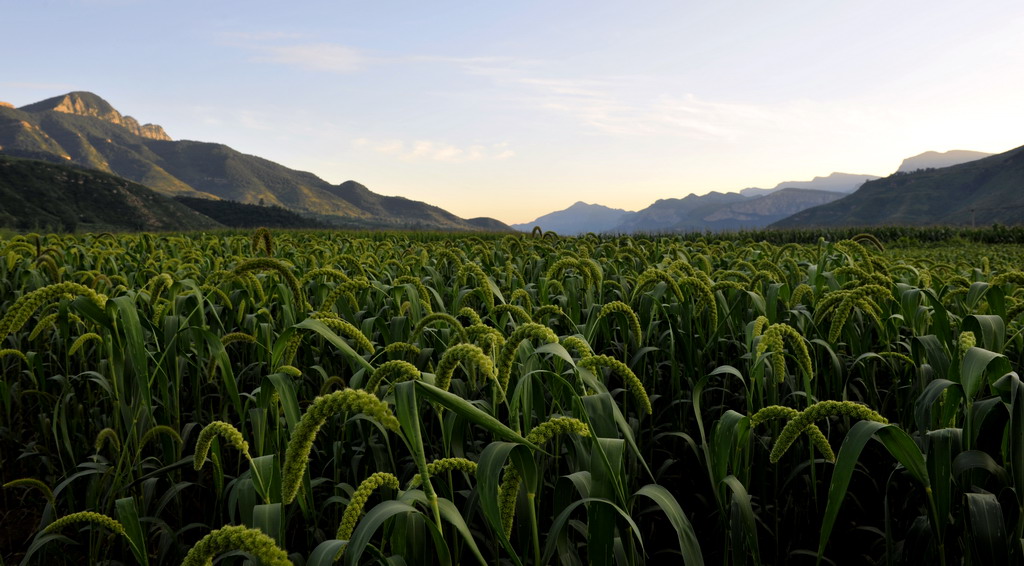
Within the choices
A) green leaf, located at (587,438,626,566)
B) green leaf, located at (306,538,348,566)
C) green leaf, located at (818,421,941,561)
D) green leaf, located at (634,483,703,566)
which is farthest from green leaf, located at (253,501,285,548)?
green leaf, located at (818,421,941,561)

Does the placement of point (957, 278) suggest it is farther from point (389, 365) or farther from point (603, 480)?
point (389, 365)

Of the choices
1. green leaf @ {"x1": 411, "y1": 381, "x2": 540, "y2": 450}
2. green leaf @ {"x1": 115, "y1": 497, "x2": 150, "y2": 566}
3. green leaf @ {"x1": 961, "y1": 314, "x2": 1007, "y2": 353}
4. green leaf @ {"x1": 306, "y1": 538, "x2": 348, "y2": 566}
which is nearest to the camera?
green leaf @ {"x1": 411, "y1": 381, "x2": 540, "y2": 450}

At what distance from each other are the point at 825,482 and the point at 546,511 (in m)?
1.40

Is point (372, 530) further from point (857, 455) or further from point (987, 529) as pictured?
point (987, 529)

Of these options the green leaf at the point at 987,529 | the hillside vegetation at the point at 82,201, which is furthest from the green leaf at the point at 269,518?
the hillside vegetation at the point at 82,201

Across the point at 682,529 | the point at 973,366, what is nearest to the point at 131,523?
the point at 682,529

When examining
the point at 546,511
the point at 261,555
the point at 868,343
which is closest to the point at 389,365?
the point at 261,555

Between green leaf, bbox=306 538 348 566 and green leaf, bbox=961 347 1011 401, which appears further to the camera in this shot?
green leaf, bbox=961 347 1011 401

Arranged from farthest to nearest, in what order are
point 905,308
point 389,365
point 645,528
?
point 905,308 → point 645,528 → point 389,365

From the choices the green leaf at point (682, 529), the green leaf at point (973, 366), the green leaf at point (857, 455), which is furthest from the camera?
the green leaf at point (973, 366)

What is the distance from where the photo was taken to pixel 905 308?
11.1ft

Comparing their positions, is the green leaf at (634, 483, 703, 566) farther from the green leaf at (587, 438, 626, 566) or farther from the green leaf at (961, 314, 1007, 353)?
the green leaf at (961, 314, 1007, 353)

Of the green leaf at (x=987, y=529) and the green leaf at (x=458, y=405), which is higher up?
the green leaf at (x=458, y=405)

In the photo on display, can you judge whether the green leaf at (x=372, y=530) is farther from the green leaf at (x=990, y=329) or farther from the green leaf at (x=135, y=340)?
the green leaf at (x=990, y=329)
